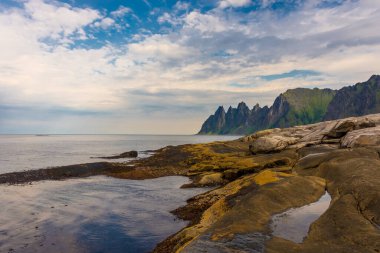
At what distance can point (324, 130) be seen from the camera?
160 ft

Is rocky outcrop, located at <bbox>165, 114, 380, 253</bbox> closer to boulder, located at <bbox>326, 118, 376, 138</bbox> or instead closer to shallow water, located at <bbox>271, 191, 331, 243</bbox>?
shallow water, located at <bbox>271, 191, 331, 243</bbox>

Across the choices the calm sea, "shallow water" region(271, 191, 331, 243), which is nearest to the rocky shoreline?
"shallow water" region(271, 191, 331, 243)

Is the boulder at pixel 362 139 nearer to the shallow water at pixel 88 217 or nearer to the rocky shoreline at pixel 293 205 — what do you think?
the rocky shoreline at pixel 293 205

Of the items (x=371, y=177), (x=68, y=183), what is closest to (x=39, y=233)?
(x=371, y=177)

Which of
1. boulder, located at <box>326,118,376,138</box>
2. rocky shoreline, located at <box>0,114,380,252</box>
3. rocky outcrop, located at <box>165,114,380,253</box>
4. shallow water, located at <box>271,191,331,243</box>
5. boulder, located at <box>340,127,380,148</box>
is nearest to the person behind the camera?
rocky outcrop, located at <box>165,114,380,253</box>

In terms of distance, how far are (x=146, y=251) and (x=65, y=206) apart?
15.8 m

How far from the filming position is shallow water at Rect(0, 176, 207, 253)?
2061cm

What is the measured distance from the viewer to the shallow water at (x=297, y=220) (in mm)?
13389

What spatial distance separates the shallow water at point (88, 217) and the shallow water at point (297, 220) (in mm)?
8992

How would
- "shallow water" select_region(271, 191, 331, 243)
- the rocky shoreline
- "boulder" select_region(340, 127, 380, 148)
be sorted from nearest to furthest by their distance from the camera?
the rocky shoreline → "shallow water" select_region(271, 191, 331, 243) → "boulder" select_region(340, 127, 380, 148)

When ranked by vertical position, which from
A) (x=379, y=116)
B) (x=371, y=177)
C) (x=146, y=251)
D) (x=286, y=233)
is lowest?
(x=146, y=251)

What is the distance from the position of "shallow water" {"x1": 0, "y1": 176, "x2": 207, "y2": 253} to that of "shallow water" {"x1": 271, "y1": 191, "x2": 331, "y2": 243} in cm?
899

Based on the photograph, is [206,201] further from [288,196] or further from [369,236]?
[369,236]

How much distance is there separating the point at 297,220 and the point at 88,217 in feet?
61.3
